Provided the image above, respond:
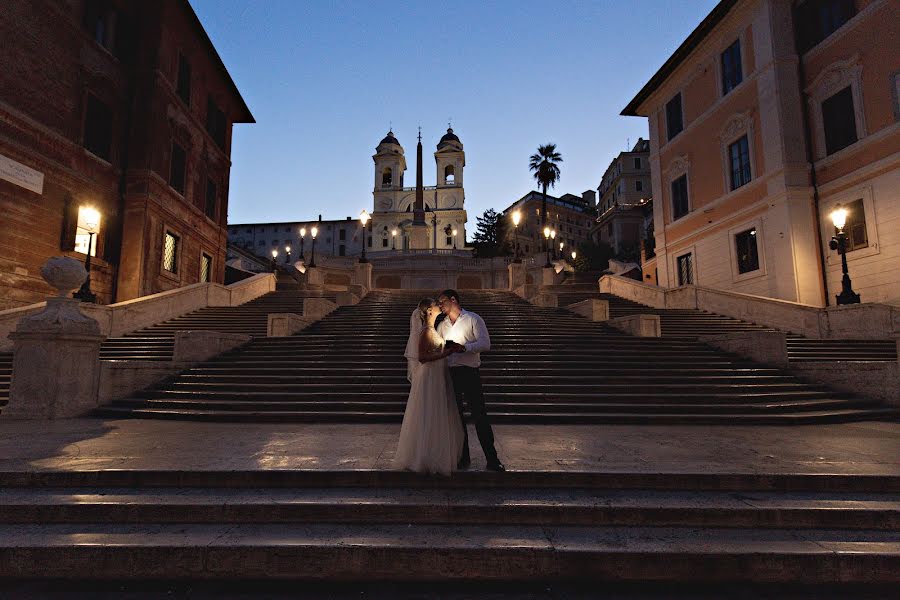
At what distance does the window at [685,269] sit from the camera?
23420mm

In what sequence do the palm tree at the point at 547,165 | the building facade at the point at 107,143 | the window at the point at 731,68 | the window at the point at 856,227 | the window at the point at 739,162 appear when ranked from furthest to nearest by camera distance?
the palm tree at the point at 547,165, the window at the point at 731,68, the window at the point at 739,162, the window at the point at 856,227, the building facade at the point at 107,143

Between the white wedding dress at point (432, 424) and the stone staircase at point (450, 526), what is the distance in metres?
0.18

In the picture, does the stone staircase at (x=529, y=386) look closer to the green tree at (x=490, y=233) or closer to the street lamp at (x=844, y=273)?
the street lamp at (x=844, y=273)

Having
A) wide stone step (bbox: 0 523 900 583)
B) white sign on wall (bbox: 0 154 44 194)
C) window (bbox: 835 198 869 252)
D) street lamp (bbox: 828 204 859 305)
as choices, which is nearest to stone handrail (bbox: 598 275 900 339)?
street lamp (bbox: 828 204 859 305)

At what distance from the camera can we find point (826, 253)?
16.9 meters

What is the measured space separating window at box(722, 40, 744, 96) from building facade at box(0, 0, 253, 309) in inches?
1008

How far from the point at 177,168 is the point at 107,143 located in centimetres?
348

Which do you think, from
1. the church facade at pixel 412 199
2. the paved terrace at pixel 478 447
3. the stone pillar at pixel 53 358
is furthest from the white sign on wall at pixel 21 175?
the church facade at pixel 412 199

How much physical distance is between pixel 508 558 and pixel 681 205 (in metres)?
25.2

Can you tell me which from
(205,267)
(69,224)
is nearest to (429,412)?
(69,224)

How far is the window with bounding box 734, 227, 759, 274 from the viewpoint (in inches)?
757

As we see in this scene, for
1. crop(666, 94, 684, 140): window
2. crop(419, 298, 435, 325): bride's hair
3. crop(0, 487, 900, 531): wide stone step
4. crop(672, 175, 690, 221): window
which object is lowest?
crop(0, 487, 900, 531): wide stone step

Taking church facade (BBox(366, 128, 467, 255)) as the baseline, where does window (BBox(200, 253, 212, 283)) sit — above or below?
below

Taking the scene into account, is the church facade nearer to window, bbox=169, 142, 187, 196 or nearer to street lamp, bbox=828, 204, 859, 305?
window, bbox=169, 142, 187, 196
